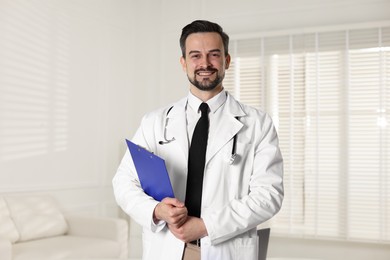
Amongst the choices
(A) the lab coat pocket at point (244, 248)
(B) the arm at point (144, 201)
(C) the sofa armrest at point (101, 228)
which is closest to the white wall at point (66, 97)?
(C) the sofa armrest at point (101, 228)

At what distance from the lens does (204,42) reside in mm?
1645

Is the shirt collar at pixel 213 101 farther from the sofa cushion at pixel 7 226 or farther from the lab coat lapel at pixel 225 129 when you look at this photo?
the sofa cushion at pixel 7 226

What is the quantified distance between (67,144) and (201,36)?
3.26 meters

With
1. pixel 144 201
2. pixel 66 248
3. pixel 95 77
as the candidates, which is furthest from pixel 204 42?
pixel 95 77

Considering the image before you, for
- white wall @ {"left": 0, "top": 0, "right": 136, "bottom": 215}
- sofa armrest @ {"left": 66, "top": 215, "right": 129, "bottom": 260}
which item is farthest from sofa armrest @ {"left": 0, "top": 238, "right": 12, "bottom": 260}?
sofa armrest @ {"left": 66, "top": 215, "right": 129, "bottom": 260}

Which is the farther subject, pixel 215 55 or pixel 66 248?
pixel 66 248

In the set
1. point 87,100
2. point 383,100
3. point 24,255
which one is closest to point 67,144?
point 87,100

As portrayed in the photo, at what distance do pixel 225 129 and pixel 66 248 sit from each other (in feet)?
7.66

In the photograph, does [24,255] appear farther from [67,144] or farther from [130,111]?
[130,111]

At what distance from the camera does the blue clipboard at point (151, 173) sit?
1466 mm

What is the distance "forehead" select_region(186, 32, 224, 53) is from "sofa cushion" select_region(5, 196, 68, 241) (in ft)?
8.63

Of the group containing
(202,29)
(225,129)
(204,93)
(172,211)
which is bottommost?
(172,211)

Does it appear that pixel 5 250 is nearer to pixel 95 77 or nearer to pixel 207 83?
pixel 207 83

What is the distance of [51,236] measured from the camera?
4039 mm
